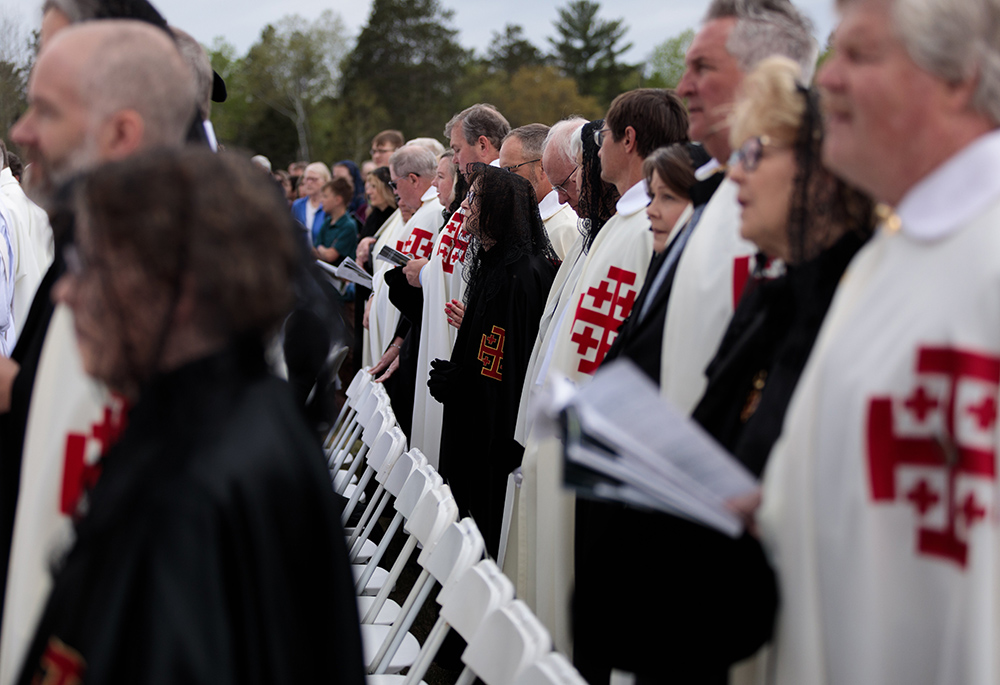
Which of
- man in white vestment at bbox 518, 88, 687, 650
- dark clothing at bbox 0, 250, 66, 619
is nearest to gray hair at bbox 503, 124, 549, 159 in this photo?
man in white vestment at bbox 518, 88, 687, 650

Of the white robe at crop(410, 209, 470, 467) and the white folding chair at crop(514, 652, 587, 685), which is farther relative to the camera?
the white robe at crop(410, 209, 470, 467)

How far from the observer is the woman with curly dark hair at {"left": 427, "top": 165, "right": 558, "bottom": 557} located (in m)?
4.23

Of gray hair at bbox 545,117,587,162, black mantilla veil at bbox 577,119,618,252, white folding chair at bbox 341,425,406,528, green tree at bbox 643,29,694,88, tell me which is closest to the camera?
white folding chair at bbox 341,425,406,528

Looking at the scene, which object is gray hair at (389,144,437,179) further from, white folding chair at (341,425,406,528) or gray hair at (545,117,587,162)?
white folding chair at (341,425,406,528)

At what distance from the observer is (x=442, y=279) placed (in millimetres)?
5469

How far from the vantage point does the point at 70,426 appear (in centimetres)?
157

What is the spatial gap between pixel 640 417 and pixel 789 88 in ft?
2.80

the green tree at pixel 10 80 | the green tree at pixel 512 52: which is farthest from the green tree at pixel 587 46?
the green tree at pixel 10 80

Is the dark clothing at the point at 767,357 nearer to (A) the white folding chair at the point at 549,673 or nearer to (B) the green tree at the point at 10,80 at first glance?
(A) the white folding chair at the point at 549,673

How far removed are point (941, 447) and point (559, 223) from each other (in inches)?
147

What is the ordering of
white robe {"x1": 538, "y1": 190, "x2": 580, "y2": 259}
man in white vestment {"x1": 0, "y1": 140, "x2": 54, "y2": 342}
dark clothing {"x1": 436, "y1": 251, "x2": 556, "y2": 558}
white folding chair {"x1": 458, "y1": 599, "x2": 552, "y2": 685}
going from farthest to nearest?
man in white vestment {"x1": 0, "y1": 140, "x2": 54, "y2": 342}
white robe {"x1": 538, "y1": 190, "x2": 580, "y2": 259}
dark clothing {"x1": 436, "y1": 251, "x2": 556, "y2": 558}
white folding chair {"x1": 458, "y1": 599, "x2": 552, "y2": 685}

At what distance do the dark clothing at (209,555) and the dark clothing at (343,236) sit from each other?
28.0 feet

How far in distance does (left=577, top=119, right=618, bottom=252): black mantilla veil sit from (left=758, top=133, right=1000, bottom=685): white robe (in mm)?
2304

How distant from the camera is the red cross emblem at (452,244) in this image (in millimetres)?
5320
